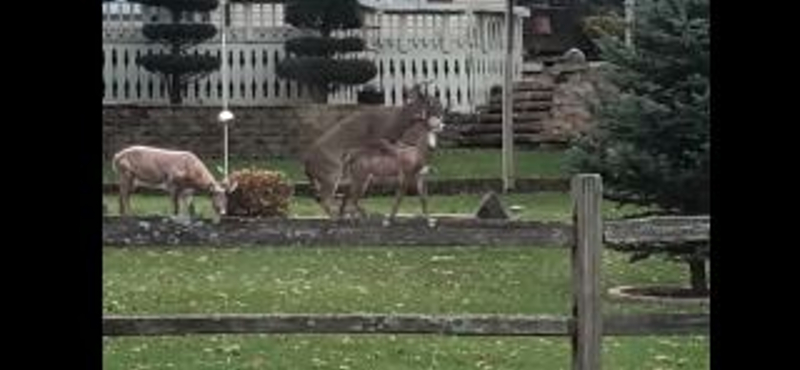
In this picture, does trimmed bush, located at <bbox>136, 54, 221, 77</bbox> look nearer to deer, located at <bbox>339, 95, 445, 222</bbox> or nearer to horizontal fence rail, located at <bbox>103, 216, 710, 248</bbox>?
deer, located at <bbox>339, 95, 445, 222</bbox>

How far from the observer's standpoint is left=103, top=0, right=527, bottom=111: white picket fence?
26.2m

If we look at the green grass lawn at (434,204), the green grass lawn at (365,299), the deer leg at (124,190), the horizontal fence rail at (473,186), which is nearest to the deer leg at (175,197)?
the deer leg at (124,190)

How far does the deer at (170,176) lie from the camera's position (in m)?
15.1

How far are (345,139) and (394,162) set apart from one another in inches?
36.4

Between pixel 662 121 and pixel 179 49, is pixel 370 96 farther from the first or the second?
pixel 662 121

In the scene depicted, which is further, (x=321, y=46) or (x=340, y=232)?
(x=321, y=46)

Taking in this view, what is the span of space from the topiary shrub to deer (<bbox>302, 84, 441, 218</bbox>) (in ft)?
1.33

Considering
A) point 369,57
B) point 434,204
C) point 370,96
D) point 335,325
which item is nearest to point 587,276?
point 335,325

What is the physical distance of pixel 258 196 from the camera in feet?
49.3

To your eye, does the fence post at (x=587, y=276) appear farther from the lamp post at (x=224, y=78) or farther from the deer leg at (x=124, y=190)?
the lamp post at (x=224, y=78)

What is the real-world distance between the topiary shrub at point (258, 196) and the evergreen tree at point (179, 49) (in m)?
10.3
